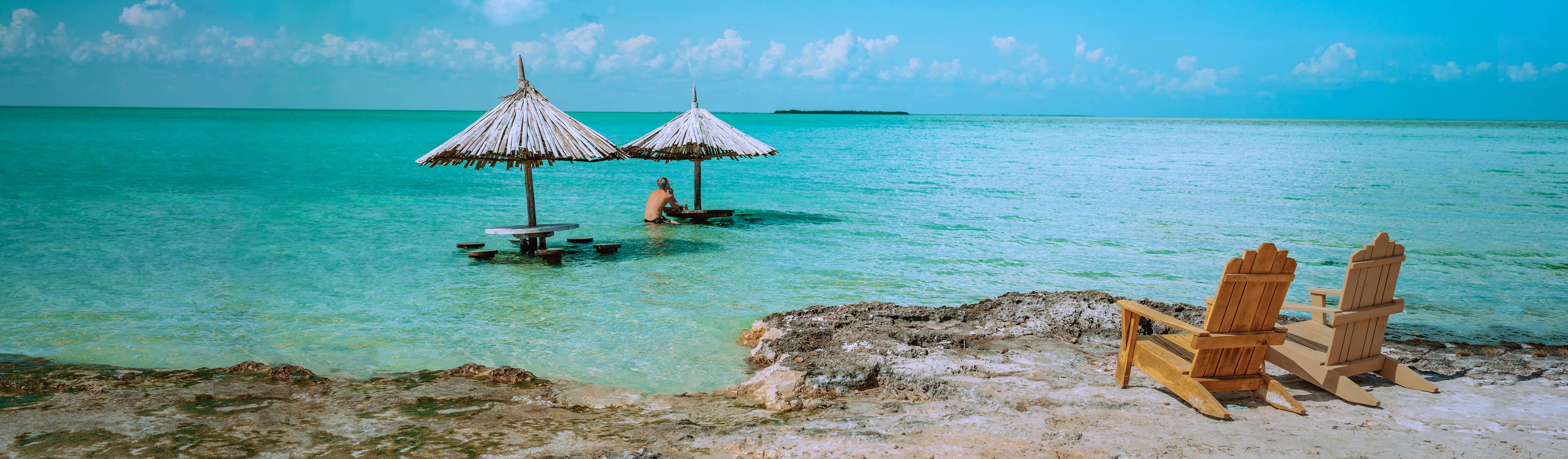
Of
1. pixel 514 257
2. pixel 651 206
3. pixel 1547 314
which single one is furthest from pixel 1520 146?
pixel 514 257

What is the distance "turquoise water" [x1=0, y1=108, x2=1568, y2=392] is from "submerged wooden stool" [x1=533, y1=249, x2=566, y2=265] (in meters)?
0.14

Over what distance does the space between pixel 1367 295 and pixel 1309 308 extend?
290 mm

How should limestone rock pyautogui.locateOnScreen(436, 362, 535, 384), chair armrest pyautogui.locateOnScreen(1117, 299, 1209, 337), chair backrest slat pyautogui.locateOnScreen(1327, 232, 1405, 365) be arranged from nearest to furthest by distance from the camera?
chair armrest pyautogui.locateOnScreen(1117, 299, 1209, 337) < chair backrest slat pyautogui.locateOnScreen(1327, 232, 1405, 365) < limestone rock pyautogui.locateOnScreen(436, 362, 535, 384)

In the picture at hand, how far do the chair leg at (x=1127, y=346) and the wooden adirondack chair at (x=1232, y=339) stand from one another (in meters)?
0.01

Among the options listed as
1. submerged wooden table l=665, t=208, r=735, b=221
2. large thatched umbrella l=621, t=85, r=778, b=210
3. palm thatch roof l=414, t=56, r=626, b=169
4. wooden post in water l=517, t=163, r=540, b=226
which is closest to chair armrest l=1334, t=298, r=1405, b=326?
palm thatch roof l=414, t=56, r=626, b=169

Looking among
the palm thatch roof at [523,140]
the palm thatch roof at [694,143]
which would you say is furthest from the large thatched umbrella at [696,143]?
the palm thatch roof at [523,140]

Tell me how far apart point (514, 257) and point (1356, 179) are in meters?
23.3

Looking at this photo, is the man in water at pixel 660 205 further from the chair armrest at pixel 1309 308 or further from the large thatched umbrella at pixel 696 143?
the chair armrest at pixel 1309 308

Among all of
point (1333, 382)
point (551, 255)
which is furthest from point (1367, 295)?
point (551, 255)

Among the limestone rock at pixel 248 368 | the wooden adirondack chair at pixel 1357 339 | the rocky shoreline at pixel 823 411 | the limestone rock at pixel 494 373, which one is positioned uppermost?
the wooden adirondack chair at pixel 1357 339

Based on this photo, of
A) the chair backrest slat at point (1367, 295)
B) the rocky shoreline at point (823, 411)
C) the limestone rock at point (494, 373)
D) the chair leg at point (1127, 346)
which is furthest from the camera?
the limestone rock at point (494, 373)

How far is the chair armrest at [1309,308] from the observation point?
168 inches

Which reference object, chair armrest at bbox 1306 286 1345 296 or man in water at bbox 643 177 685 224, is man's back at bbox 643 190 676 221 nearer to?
man in water at bbox 643 177 685 224

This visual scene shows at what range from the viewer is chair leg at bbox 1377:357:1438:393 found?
14.8 feet
